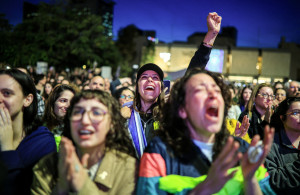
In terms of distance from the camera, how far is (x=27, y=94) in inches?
94.0

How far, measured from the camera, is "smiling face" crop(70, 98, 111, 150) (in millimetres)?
1706

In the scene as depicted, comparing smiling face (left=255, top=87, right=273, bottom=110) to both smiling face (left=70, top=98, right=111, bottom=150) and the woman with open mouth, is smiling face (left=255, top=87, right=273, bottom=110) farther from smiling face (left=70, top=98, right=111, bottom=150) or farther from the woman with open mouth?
smiling face (left=70, top=98, right=111, bottom=150)

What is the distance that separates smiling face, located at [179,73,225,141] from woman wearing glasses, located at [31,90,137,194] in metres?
0.55

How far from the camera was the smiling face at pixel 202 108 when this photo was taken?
169 centimetres

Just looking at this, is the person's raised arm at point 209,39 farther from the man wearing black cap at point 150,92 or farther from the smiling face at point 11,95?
the smiling face at point 11,95

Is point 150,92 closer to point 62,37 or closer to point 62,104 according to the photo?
point 62,104

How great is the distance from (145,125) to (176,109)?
875mm

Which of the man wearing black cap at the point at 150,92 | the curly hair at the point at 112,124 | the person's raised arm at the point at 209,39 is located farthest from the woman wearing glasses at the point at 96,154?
the person's raised arm at the point at 209,39

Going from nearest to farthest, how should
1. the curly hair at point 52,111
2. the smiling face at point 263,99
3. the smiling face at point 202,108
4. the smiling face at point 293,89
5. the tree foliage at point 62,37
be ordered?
the smiling face at point 202,108 < the curly hair at point 52,111 < the smiling face at point 263,99 < the smiling face at point 293,89 < the tree foliage at point 62,37

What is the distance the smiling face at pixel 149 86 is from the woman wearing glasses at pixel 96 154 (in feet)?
3.08

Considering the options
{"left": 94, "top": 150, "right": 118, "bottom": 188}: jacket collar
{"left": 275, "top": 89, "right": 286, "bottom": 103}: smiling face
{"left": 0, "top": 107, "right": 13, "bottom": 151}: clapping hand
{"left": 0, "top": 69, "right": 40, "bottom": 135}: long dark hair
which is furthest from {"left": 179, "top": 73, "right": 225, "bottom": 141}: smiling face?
{"left": 275, "top": 89, "right": 286, "bottom": 103}: smiling face

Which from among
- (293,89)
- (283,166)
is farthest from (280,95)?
(283,166)

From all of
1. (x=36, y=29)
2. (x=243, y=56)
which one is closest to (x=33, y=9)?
(x=36, y=29)

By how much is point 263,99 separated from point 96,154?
333 centimetres
